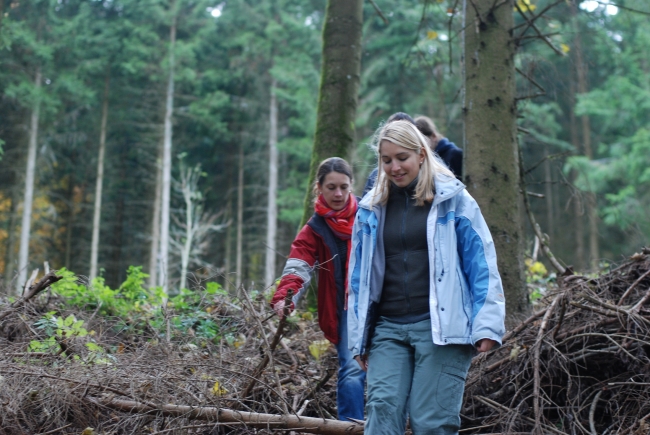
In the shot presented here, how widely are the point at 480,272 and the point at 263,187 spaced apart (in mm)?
26313

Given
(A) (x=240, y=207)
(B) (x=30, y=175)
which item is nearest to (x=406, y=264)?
(B) (x=30, y=175)

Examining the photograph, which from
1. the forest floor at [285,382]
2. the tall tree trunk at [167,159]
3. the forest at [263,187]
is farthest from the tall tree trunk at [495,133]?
the tall tree trunk at [167,159]

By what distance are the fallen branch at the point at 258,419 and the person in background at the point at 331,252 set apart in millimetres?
501

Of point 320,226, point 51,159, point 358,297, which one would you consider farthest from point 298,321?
point 51,159

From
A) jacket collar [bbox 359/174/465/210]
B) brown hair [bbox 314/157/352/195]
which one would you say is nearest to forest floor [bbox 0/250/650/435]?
brown hair [bbox 314/157/352/195]

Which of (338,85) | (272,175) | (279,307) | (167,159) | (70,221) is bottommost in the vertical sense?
(279,307)

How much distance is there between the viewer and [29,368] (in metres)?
4.12

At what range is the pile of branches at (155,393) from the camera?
384 centimetres

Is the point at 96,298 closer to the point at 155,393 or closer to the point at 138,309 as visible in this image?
the point at 138,309

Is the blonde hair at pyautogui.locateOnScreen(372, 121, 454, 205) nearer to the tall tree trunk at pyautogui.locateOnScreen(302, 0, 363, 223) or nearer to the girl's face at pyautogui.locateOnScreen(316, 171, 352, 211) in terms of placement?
the girl's face at pyautogui.locateOnScreen(316, 171, 352, 211)

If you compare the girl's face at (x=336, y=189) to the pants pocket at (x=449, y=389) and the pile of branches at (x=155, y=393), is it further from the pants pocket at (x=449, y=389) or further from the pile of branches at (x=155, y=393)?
the pants pocket at (x=449, y=389)

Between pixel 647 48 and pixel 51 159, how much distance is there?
83.7ft

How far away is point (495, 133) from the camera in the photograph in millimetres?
5793

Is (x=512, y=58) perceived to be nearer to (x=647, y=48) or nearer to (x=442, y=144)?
(x=442, y=144)
